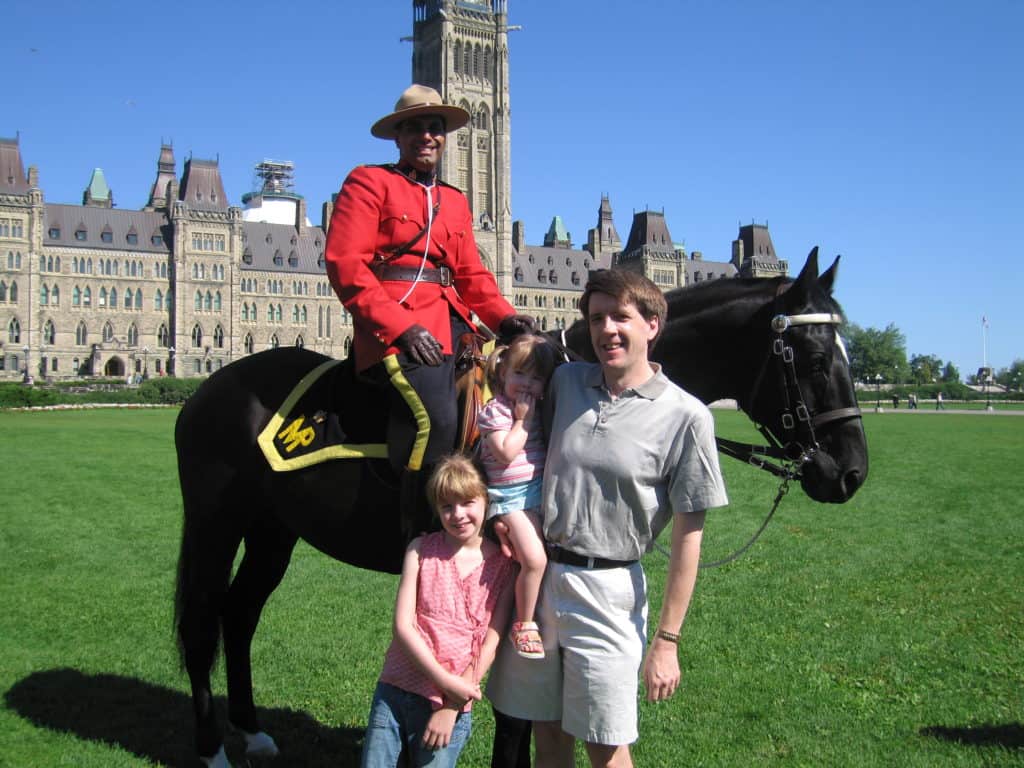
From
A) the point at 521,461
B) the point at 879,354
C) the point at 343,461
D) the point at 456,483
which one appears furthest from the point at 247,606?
the point at 879,354

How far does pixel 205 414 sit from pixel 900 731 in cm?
429

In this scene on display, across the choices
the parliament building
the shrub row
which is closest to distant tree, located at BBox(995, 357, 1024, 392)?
the parliament building

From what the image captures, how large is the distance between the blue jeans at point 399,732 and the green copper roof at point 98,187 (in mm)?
104151

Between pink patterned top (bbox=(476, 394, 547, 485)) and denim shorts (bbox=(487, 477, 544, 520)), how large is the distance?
19 millimetres

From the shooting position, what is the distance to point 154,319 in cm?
7962

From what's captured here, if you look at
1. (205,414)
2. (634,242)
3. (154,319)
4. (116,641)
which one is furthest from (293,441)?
(634,242)

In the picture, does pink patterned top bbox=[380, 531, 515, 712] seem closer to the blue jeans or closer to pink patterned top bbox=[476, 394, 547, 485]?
the blue jeans

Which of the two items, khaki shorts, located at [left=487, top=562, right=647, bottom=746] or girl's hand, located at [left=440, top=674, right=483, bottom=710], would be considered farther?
girl's hand, located at [left=440, top=674, right=483, bottom=710]

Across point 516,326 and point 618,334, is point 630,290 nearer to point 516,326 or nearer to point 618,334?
point 618,334

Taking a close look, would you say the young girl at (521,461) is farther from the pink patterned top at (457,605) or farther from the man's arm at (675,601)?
the man's arm at (675,601)

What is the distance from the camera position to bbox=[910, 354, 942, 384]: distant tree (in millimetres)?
105938

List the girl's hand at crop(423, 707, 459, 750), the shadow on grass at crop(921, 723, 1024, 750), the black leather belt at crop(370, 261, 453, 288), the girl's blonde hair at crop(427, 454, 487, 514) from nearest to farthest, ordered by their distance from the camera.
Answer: the girl's blonde hair at crop(427, 454, 487, 514)
the girl's hand at crop(423, 707, 459, 750)
the black leather belt at crop(370, 261, 453, 288)
the shadow on grass at crop(921, 723, 1024, 750)

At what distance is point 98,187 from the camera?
96.8 meters

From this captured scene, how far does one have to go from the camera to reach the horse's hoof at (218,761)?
4699 millimetres
